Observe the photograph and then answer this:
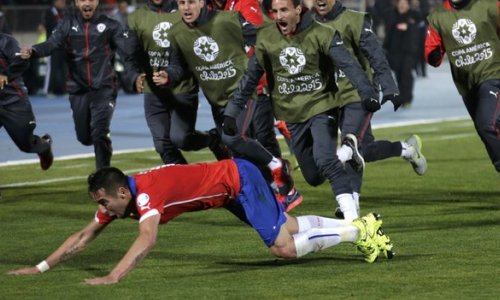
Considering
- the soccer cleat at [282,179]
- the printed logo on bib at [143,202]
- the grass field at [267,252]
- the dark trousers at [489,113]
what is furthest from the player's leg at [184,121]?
the printed logo on bib at [143,202]

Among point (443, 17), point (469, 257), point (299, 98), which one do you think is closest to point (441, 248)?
point (469, 257)

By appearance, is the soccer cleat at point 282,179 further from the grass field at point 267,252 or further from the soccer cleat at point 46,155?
the soccer cleat at point 46,155

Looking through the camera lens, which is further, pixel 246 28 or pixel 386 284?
pixel 246 28

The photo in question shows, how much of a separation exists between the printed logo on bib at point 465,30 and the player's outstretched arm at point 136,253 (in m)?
4.66

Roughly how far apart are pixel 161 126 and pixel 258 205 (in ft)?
14.2

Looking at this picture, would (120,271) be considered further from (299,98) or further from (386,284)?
(299,98)

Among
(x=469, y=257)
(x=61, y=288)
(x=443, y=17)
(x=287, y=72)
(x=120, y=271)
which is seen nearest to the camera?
(x=120, y=271)

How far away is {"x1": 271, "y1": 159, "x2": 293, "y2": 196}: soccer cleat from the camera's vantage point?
1362 cm

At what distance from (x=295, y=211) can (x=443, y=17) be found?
2373 millimetres

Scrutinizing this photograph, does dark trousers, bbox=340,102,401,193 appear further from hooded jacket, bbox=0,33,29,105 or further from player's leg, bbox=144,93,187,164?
hooded jacket, bbox=0,33,29,105

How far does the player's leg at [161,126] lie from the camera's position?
46.6 feet

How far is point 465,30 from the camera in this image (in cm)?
1299

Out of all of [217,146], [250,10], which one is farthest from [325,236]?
[217,146]

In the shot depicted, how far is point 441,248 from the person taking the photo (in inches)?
446
